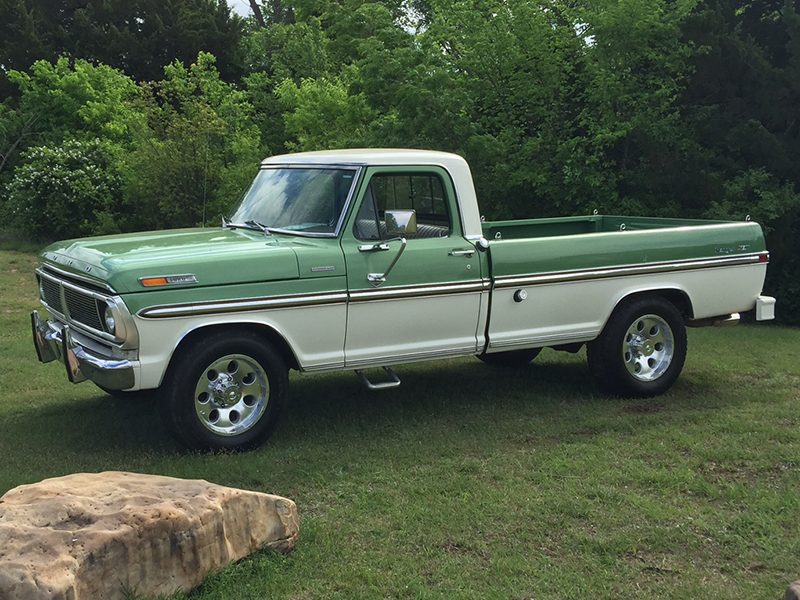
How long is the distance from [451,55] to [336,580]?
11.2m

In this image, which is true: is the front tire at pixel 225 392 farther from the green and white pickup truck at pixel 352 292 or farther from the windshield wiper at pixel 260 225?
the windshield wiper at pixel 260 225

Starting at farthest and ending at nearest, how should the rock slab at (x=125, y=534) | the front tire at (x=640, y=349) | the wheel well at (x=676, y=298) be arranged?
the wheel well at (x=676, y=298) < the front tire at (x=640, y=349) < the rock slab at (x=125, y=534)

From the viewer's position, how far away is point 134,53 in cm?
2795

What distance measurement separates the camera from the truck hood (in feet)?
18.6

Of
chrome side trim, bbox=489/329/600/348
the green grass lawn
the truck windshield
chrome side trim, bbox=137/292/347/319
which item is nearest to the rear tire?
the green grass lawn

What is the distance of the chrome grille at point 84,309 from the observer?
585 centimetres

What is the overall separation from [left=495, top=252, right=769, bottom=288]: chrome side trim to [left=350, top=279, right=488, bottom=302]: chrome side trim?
0.71 ft

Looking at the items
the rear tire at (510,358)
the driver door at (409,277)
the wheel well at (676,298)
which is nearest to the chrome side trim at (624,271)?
the wheel well at (676,298)

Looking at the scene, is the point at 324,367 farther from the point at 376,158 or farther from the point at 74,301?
the point at 74,301

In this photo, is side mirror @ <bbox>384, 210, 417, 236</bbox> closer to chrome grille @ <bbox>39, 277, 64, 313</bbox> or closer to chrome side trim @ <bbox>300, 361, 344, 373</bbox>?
chrome side trim @ <bbox>300, 361, 344, 373</bbox>

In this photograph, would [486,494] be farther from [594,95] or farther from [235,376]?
[594,95]

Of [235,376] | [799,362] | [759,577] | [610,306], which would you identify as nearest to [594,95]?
[799,362]

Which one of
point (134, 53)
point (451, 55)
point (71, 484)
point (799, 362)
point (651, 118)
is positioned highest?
point (134, 53)

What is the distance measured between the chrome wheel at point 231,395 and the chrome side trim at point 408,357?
2.19ft
